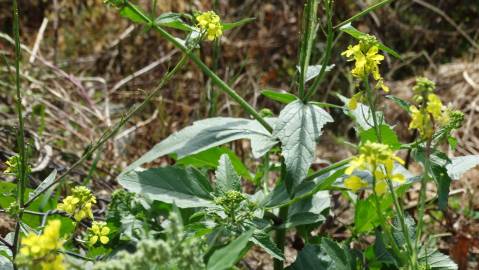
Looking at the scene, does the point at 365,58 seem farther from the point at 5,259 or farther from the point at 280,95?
the point at 5,259

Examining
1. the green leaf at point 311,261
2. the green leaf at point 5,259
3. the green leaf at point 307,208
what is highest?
the green leaf at point 5,259

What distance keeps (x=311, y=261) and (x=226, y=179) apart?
12.9 inches

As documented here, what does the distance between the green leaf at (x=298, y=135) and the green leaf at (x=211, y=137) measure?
0.19 feet

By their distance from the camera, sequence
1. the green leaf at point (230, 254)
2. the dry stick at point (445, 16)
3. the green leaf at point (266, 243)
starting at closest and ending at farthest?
the green leaf at point (230, 254) < the green leaf at point (266, 243) < the dry stick at point (445, 16)

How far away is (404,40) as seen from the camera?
15.8 ft

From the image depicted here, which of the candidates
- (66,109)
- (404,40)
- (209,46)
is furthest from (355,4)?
(66,109)

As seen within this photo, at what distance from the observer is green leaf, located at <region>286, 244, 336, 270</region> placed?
1.90m

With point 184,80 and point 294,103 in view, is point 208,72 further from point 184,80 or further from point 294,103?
point 184,80

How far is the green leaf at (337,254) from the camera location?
183 centimetres

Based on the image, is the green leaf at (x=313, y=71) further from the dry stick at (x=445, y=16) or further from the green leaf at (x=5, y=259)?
the dry stick at (x=445, y=16)

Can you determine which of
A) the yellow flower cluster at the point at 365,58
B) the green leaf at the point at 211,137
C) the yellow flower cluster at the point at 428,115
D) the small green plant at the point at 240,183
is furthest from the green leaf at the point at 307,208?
the yellow flower cluster at the point at 428,115

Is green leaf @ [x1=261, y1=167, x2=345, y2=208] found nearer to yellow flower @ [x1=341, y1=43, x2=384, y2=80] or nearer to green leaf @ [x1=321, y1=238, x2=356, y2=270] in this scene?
green leaf @ [x1=321, y1=238, x2=356, y2=270]

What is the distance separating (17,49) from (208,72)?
526 mm

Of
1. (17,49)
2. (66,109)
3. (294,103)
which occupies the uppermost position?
(17,49)
